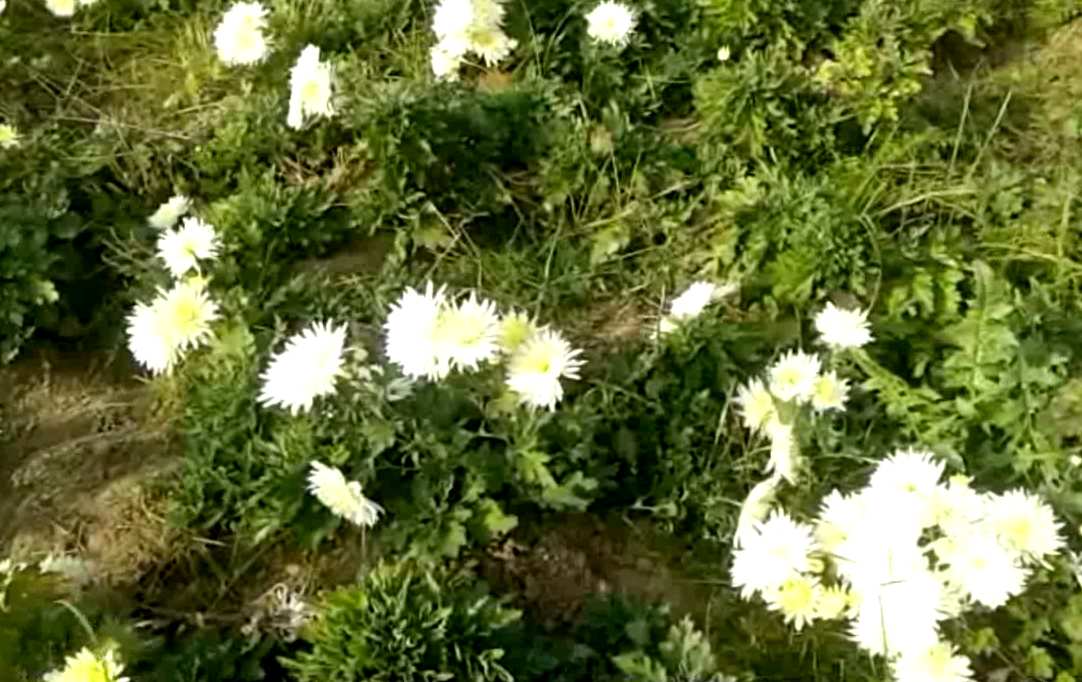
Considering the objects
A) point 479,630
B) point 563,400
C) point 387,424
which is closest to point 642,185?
point 563,400

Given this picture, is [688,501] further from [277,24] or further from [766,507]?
[277,24]

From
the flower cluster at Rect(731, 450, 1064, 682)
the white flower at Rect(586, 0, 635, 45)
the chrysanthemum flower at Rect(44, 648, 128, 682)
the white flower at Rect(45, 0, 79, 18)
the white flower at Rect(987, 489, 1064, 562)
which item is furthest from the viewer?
the white flower at Rect(45, 0, 79, 18)

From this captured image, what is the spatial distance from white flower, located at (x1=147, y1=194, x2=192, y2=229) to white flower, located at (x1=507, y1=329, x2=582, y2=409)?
85cm

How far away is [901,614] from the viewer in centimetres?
243

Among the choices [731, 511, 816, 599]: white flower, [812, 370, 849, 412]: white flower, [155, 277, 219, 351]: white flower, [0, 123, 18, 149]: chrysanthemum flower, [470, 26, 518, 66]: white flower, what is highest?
[470, 26, 518, 66]: white flower

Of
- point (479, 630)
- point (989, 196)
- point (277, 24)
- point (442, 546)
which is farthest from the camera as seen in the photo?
point (277, 24)

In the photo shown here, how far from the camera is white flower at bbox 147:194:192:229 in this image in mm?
3152

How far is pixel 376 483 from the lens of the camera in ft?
8.80

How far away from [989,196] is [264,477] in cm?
148

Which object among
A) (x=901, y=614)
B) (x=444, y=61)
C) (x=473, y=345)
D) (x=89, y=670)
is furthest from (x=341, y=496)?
(x=444, y=61)

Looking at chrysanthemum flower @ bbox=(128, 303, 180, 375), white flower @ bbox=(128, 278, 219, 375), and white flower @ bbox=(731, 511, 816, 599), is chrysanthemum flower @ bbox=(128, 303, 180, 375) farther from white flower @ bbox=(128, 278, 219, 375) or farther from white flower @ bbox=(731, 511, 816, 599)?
white flower @ bbox=(731, 511, 816, 599)

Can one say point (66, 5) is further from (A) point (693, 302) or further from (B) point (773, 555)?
(B) point (773, 555)

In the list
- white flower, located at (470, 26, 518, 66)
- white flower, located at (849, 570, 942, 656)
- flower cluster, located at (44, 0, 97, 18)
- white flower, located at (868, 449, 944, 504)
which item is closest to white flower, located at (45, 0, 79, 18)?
flower cluster, located at (44, 0, 97, 18)

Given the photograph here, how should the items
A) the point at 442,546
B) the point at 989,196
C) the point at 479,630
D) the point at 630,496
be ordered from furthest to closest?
the point at 989,196 → the point at 630,496 → the point at 442,546 → the point at 479,630
